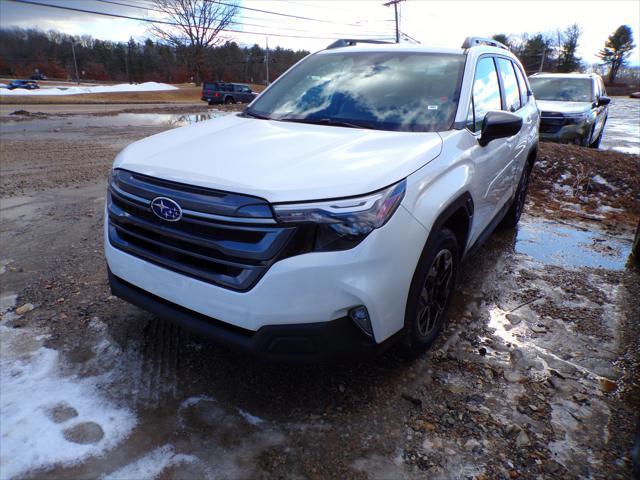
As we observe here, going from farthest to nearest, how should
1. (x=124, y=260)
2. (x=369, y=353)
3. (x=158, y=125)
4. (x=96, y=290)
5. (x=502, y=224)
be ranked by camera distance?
(x=158, y=125), (x=502, y=224), (x=96, y=290), (x=124, y=260), (x=369, y=353)

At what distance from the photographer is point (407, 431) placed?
2.34 metres

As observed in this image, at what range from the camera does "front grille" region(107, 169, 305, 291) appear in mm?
2006

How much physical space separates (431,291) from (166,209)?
63.3 inches

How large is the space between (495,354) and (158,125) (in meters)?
14.6

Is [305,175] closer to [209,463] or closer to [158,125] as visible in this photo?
[209,463]

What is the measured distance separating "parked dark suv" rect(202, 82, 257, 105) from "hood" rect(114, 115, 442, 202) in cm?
3081

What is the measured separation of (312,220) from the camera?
2002mm

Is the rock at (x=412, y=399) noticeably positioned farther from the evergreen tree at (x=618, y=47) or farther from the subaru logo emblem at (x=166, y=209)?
the evergreen tree at (x=618, y=47)

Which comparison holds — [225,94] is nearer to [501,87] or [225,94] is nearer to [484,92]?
[501,87]

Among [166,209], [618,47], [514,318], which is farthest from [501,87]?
[618,47]

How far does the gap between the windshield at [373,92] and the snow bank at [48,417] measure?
2166mm

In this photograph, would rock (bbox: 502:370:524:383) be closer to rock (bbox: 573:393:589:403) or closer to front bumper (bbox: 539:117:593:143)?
rock (bbox: 573:393:589:403)

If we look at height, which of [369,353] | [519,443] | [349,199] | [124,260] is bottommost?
[519,443]

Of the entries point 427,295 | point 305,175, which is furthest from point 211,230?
point 427,295
